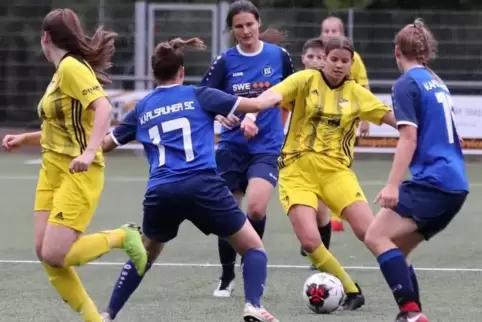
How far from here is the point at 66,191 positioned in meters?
6.30

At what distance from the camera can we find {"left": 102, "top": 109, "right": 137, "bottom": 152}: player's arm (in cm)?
677

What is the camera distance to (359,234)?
7258 mm

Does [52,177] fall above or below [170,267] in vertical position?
above

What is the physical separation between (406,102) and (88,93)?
1.63 m

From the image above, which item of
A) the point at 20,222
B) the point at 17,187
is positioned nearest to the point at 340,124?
the point at 20,222

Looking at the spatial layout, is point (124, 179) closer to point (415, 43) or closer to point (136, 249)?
point (136, 249)

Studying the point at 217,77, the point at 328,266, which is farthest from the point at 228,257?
the point at 217,77

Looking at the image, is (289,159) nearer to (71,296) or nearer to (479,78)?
(71,296)

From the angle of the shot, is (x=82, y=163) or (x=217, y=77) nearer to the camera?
(x=82, y=163)

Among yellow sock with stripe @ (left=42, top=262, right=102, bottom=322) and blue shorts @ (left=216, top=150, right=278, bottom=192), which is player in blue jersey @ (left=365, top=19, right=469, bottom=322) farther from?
blue shorts @ (left=216, top=150, right=278, bottom=192)

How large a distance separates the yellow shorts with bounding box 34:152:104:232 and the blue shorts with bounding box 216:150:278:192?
179 centimetres

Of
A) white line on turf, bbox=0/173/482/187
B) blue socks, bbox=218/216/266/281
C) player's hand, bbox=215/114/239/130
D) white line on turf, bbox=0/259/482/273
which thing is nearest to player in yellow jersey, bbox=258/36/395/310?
player's hand, bbox=215/114/239/130

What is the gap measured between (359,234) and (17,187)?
8.13 metres

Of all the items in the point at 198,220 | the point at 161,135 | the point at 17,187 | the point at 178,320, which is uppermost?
the point at 161,135
